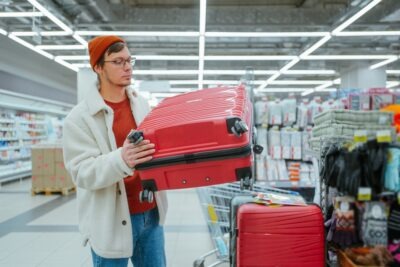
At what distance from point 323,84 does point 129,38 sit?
392 inches

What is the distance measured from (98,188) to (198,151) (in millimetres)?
401

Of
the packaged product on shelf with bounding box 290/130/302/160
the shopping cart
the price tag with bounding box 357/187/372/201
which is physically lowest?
the shopping cart

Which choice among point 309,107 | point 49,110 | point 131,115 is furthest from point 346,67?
point 131,115

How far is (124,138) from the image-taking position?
5.17ft

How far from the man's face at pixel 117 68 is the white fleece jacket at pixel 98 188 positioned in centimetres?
10

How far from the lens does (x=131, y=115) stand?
1.64 meters

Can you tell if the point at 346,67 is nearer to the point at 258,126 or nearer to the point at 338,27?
the point at 338,27

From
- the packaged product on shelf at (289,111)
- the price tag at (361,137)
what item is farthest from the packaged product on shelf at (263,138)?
the price tag at (361,137)

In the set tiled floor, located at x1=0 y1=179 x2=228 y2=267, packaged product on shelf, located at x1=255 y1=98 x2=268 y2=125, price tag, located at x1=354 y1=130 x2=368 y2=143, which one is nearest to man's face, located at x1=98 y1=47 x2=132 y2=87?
price tag, located at x1=354 y1=130 x2=368 y2=143

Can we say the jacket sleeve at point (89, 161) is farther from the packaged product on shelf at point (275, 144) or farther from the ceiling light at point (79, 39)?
the ceiling light at point (79, 39)

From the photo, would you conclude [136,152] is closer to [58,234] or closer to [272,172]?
[272,172]

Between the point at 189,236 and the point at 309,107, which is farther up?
the point at 309,107

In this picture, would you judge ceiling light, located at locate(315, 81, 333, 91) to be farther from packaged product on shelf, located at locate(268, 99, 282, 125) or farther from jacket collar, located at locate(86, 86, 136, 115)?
jacket collar, located at locate(86, 86, 136, 115)

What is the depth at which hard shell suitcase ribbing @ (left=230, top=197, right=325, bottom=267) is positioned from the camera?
Answer: 1953mm
